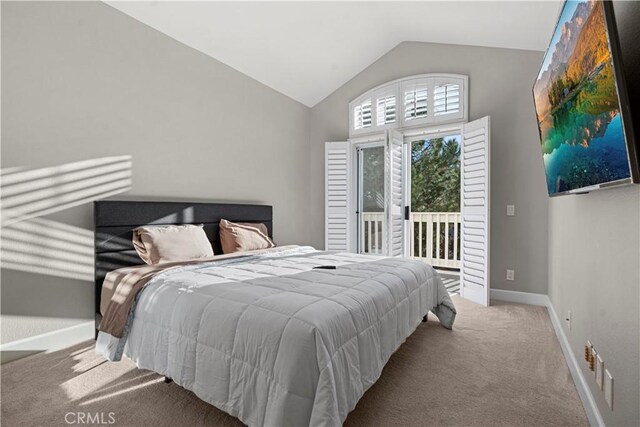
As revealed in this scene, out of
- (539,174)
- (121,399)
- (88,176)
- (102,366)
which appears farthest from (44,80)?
(539,174)

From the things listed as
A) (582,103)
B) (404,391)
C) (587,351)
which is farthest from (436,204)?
(582,103)

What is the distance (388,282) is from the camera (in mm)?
2119

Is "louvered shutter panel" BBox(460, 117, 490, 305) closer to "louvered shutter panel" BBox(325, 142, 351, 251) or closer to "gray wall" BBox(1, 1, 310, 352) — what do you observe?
"louvered shutter panel" BBox(325, 142, 351, 251)

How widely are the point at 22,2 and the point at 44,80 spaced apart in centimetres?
52

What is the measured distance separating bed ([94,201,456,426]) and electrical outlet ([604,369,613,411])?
0.96m

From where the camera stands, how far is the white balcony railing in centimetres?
519

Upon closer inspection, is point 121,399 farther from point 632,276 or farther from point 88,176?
point 632,276

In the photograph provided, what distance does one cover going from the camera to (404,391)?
192 cm

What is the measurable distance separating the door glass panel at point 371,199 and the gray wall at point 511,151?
1.41 meters

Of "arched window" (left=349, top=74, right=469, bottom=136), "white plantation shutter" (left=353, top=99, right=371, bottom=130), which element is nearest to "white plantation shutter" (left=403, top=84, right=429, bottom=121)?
"arched window" (left=349, top=74, right=469, bottom=136)

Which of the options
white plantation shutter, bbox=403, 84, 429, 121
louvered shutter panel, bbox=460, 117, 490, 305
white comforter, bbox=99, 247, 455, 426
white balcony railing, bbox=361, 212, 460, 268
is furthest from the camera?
white balcony railing, bbox=361, 212, 460, 268

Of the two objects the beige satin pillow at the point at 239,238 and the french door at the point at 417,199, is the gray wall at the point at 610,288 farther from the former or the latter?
the beige satin pillow at the point at 239,238

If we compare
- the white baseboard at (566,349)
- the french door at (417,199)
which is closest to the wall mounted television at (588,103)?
the white baseboard at (566,349)

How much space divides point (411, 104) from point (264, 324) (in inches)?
153
